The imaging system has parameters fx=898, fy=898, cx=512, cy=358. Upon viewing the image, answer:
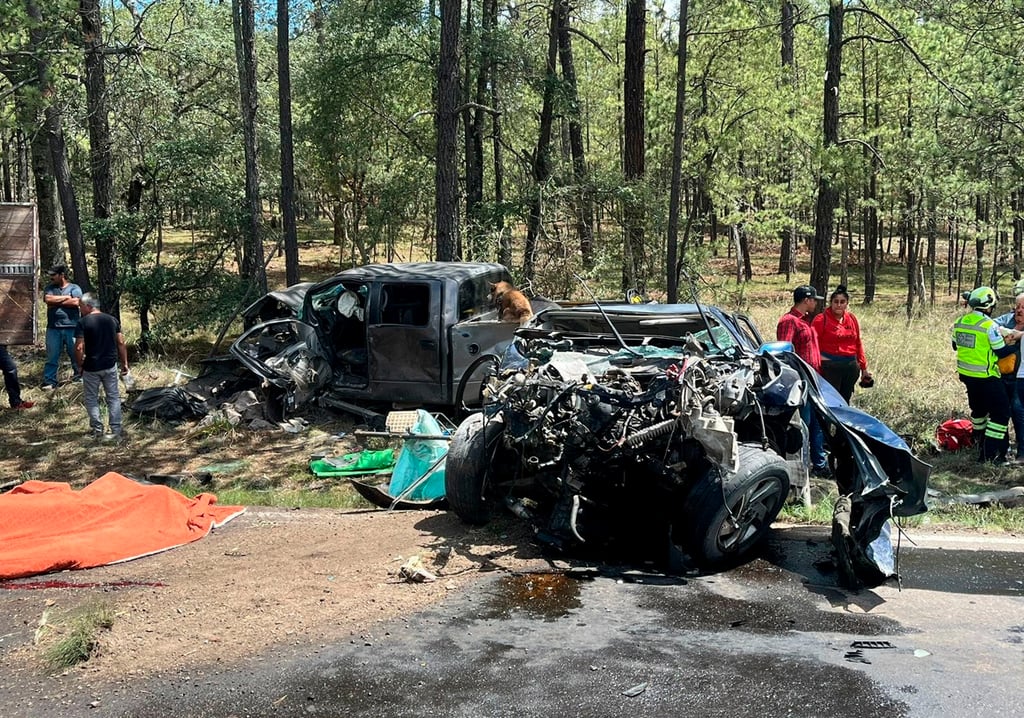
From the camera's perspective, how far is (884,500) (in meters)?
5.22

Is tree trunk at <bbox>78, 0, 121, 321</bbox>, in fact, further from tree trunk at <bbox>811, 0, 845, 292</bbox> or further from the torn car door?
tree trunk at <bbox>811, 0, 845, 292</bbox>

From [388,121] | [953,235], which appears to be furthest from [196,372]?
[953,235]

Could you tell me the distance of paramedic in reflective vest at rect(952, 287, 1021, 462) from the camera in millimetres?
8246

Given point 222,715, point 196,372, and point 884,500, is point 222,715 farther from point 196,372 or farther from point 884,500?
point 196,372

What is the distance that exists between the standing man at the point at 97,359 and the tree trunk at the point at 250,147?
468 cm

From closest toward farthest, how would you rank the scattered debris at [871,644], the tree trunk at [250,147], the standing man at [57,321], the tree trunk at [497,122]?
the scattered debris at [871,644] → the standing man at [57,321] → the tree trunk at [250,147] → the tree trunk at [497,122]

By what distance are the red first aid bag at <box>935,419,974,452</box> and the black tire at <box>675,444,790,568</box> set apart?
4.04 metres

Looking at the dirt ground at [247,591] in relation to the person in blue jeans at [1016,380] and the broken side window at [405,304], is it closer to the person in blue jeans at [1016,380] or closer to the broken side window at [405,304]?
the broken side window at [405,304]

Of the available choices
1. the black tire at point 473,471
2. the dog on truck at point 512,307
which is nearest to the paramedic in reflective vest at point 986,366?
the dog on truck at point 512,307

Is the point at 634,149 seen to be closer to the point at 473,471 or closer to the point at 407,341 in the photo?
the point at 407,341

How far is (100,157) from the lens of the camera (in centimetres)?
1498

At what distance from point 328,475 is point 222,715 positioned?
5115 mm

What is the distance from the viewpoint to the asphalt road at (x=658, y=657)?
3.85m

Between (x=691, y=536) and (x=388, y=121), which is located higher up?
(x=388, y=121)
